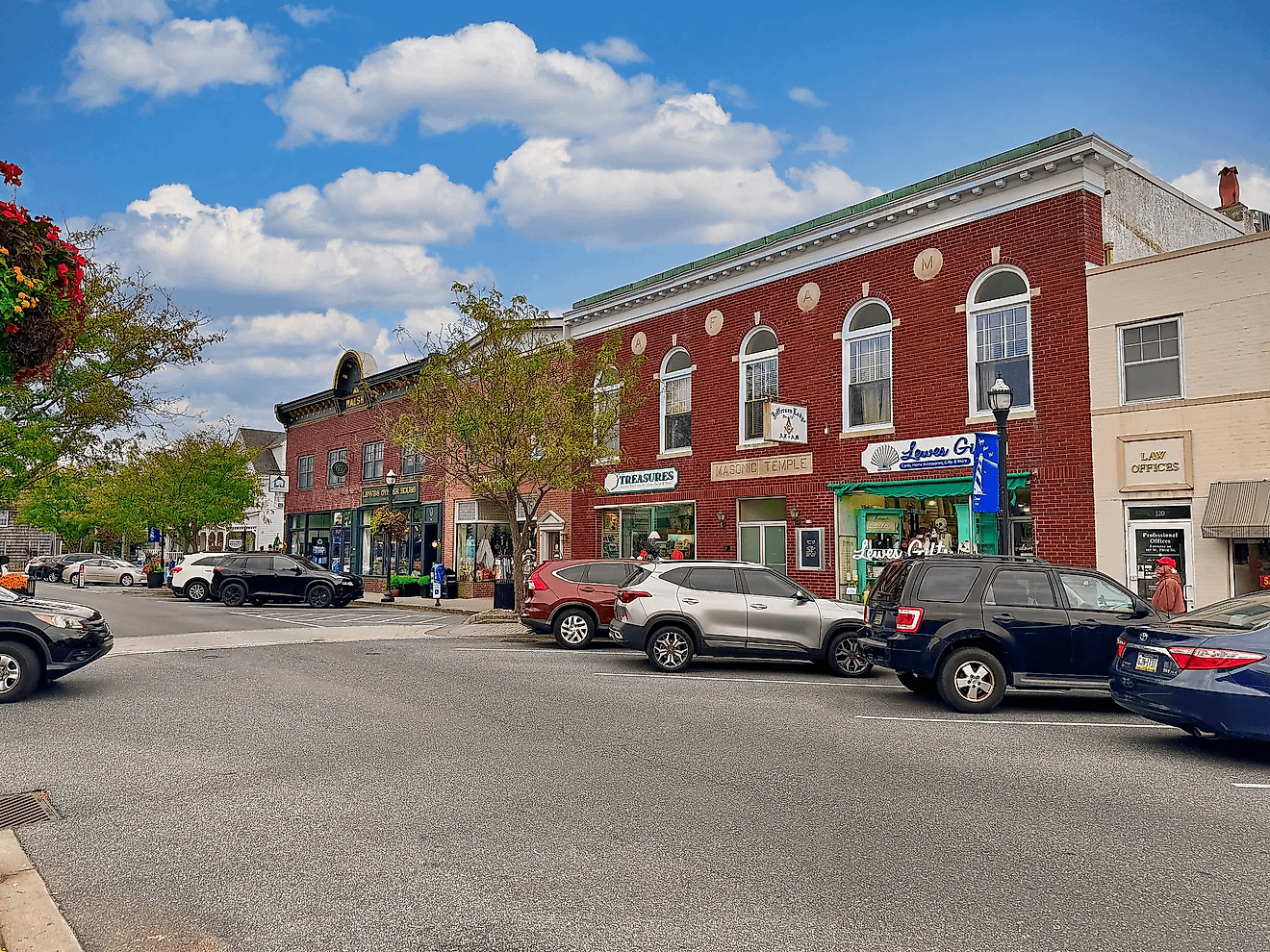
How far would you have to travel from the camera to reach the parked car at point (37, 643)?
1095 centimetres

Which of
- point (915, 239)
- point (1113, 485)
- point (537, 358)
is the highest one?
point (915, 239)

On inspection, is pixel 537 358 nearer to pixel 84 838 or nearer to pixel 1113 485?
pixel 1113 485

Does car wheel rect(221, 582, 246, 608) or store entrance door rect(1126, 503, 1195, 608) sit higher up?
store entrance door rect(1126, 503, 1195, 608)

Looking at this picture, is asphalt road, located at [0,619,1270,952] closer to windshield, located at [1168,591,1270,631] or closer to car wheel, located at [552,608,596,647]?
windshield, located at [1168,591,1270,631]

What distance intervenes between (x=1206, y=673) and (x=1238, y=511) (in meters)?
8.95

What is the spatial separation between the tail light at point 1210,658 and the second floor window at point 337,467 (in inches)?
1545

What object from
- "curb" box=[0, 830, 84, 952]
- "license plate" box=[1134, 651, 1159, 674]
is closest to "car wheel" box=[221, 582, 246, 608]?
"curb" box=[0, 830, 84, 952]

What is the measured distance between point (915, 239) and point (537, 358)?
8994 millimetres

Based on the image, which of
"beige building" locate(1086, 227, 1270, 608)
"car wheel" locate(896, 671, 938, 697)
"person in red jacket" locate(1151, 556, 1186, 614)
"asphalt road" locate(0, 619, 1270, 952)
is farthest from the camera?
"beige building" locate(1086, 227, 1270, 608)

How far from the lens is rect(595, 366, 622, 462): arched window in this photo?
24562 millimetres

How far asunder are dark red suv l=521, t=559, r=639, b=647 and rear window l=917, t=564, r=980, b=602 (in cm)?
757

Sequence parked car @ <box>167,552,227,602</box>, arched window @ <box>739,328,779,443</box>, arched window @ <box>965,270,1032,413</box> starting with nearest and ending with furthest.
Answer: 1. arched window @ <box>965,270,1032,413</box>
2. arched window @ <box>739,328,779,443</box>
3. parked car @ <box>167,552,227,602</box>

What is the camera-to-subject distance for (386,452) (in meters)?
40.8

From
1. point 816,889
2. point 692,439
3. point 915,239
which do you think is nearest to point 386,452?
point 692,439
